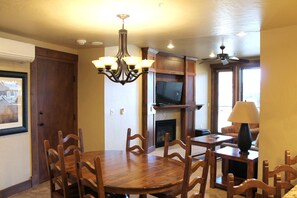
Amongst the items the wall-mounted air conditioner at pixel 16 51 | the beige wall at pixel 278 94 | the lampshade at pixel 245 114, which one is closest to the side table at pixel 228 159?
the beige wall at pixel 278 94

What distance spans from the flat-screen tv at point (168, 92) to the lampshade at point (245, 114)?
272cm

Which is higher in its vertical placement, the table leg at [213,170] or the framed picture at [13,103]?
the framed picture at [13,103]

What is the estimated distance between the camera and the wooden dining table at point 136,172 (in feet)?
6.60

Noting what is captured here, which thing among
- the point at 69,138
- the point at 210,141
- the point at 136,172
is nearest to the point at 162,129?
the point at 210,141

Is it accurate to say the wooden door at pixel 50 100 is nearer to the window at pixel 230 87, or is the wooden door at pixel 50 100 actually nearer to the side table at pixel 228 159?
the side table at pixel 228 159

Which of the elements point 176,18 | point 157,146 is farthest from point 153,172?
point 157,146

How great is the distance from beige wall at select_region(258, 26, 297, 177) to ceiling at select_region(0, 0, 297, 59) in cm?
22

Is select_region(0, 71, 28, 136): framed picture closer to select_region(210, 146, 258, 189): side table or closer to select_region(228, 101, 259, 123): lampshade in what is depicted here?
select_region(210, 146, 258, 189): side table

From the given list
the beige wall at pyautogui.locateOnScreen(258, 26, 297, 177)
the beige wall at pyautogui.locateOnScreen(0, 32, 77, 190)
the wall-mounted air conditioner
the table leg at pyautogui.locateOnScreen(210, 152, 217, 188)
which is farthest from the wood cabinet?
the beige wall at pyautogui.locateOnScreen(258, 26, 297, 177)

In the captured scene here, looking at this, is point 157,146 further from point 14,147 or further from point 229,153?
point 14,147

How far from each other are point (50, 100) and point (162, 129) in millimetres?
3319

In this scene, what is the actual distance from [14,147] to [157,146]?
3.70m

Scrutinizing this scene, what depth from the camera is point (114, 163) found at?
2.68m

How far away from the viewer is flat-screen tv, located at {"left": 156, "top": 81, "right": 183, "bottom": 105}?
639cm
